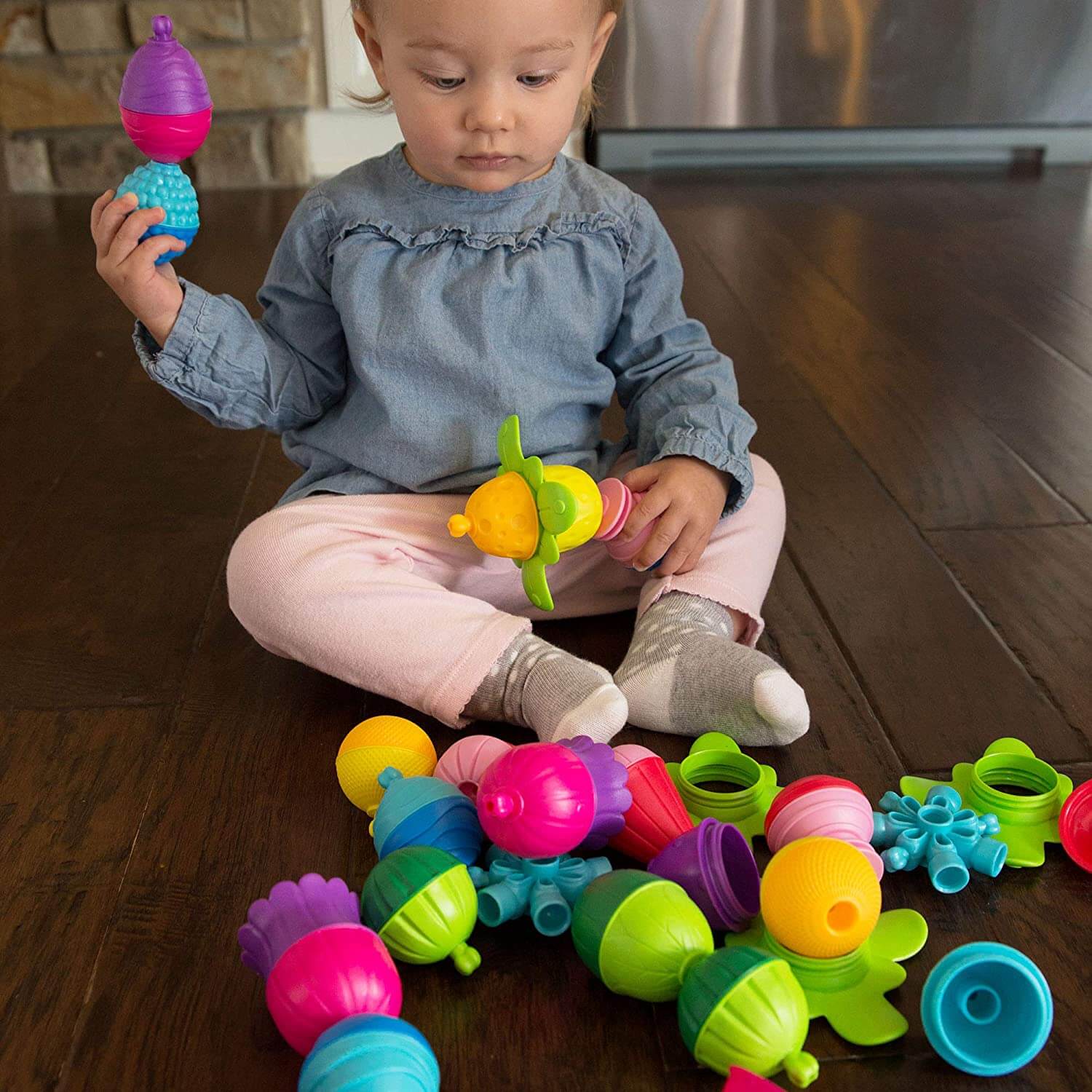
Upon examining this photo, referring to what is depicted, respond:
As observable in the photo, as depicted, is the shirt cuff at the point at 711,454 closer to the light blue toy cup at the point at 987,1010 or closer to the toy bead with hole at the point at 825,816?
the toy bead with hole at the point at 825,816

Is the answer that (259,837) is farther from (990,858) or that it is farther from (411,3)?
(411,3)

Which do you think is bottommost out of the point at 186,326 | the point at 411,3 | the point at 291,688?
the point at 291,688

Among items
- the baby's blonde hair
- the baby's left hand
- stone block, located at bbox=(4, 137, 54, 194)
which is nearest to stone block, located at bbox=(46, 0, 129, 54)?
stone block, located at bbox=(4, 137, 54, 194)

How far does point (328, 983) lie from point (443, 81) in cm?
58

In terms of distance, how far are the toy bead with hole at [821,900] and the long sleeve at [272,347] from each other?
1.78 feet

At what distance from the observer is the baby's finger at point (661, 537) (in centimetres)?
94

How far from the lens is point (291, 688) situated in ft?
3.12

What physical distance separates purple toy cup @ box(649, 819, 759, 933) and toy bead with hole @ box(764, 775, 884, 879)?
4 cm

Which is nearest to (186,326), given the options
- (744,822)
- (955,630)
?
(744,822)

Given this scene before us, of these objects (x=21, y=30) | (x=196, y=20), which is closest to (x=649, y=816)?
(x=196, y=20)

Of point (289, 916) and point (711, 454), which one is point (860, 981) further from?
point (711, 454)

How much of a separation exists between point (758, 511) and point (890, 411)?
1.62 feet

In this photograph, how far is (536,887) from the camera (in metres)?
0.70

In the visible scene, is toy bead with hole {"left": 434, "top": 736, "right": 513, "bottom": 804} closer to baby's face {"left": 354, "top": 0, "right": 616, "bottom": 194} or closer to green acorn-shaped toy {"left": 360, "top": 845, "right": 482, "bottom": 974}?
green acorn-shaped toy {"left": 360, "top": 845, "right": 482, "bottom": 974}
